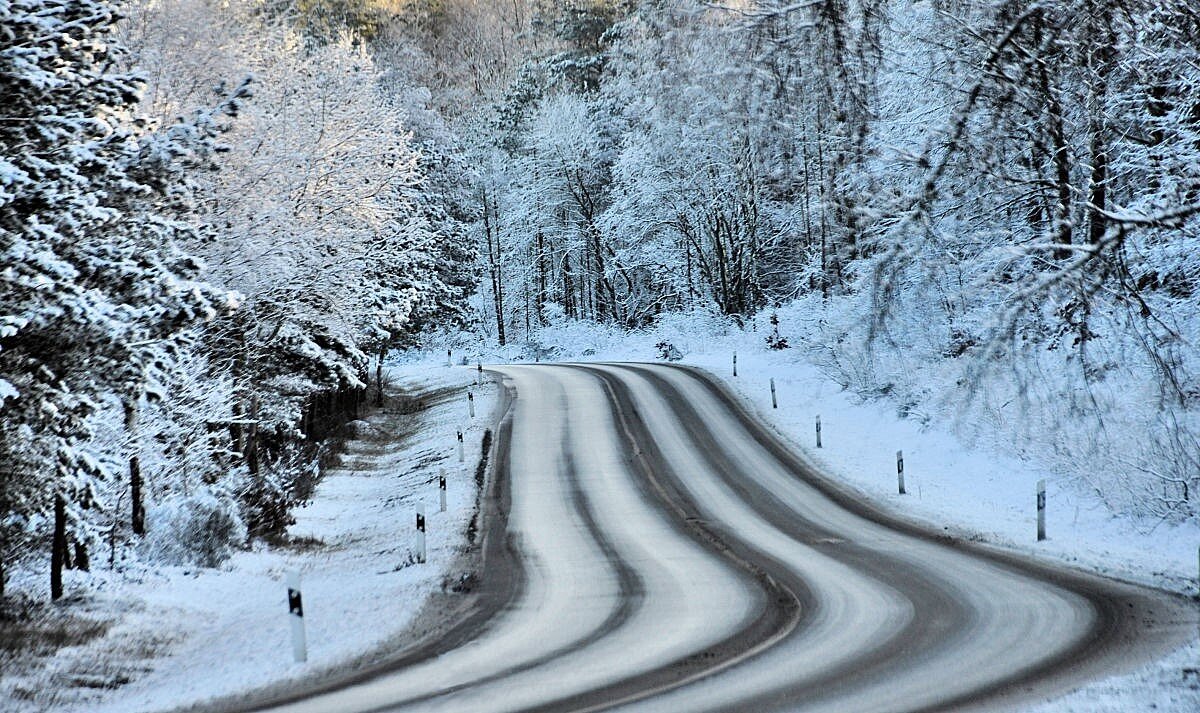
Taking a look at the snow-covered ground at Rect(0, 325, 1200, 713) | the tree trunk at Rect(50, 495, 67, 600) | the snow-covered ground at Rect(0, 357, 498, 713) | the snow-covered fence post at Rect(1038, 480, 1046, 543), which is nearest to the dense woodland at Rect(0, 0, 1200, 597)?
the tree trunk at Rect(50, 495, 67, 600)

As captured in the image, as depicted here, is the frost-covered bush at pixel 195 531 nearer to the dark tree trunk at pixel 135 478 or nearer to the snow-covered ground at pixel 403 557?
the dark tree trunk at pixel 135 478

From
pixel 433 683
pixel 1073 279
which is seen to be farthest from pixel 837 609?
pixel 1073 279

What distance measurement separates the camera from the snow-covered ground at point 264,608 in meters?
9.50

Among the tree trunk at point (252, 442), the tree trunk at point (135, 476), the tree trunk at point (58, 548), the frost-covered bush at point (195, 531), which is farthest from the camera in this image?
the tree trunk at point (252, 442)

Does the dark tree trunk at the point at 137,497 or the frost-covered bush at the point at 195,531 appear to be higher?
the dark tree trunk at the point at 137,497

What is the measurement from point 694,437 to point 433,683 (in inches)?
665

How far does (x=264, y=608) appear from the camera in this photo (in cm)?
1337

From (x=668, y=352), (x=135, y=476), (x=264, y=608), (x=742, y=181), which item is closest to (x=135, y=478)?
(x=135, y=476)

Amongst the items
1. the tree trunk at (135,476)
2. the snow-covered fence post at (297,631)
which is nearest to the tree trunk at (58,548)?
the tree trunk at (135,476)

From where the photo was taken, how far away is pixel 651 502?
19.2 m

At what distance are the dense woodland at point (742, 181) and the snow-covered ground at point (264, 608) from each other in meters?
0.95

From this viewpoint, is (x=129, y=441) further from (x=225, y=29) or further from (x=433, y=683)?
(x=225, y=29)

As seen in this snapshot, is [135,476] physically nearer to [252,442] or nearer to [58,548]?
[58,548]

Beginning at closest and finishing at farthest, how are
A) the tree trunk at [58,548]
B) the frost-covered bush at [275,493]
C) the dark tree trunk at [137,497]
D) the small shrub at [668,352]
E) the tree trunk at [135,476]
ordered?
the tree trunk at [58,548]
the tree trunk at [135,476]
the dark tree trunk at [137,497]
the frost-covered bush at [275,493]
the small shrub at [668,352]
